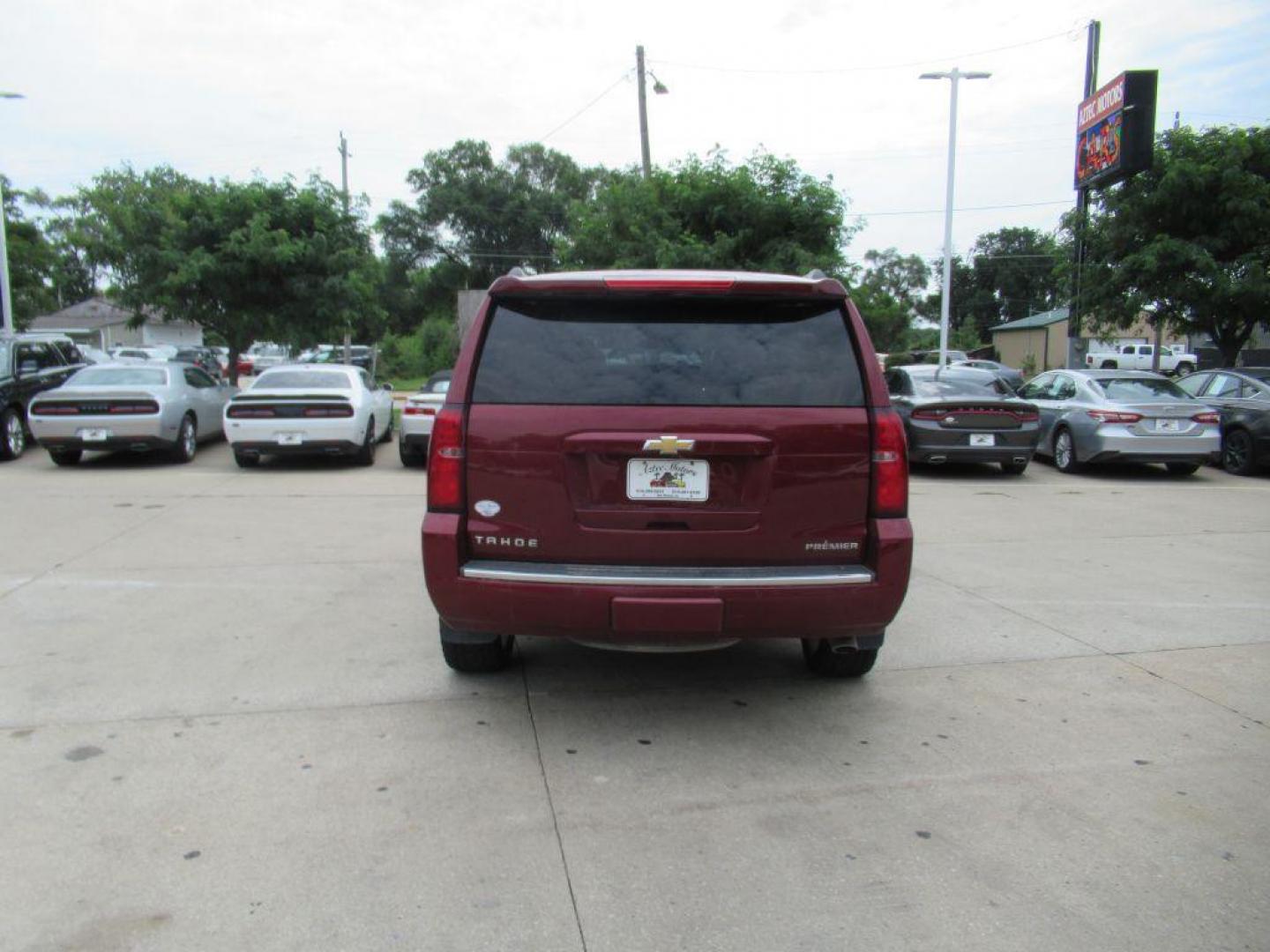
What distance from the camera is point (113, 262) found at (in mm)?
18141

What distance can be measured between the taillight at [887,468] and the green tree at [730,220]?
52.1 feet

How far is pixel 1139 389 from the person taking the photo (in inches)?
508

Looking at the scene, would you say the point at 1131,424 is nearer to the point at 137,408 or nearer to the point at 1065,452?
the point at 1065,452

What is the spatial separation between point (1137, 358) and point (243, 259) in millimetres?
41012

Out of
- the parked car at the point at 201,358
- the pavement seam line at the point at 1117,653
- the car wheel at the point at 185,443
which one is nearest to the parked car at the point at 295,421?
the car wheel at the point at 185,443

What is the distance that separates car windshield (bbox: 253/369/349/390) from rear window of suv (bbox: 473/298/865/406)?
10.00 metres

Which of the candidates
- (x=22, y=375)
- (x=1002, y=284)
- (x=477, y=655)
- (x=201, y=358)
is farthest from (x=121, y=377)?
(x=1002, y=284)

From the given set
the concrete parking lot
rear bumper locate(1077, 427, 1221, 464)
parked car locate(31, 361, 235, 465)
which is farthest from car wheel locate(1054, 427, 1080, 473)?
parked car locate(31, 361, 235, 465)

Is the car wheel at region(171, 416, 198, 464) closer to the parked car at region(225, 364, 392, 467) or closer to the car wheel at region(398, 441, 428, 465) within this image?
the parked car at region(225, 364, 392, 467)

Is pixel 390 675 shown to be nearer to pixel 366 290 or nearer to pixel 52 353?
pixel 52 353

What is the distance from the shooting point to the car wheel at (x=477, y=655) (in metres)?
4.62

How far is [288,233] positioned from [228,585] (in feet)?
43.2

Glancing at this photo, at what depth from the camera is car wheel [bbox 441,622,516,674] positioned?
462 centimetres

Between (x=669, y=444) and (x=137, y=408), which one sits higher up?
(x=669, y=444)
